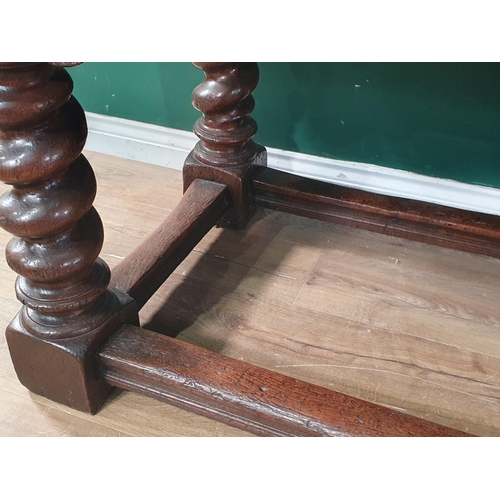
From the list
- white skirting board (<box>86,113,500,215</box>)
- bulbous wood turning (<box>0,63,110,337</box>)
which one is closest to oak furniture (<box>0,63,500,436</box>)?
bulbous wood turning (<box>0,63,110,337</box>)

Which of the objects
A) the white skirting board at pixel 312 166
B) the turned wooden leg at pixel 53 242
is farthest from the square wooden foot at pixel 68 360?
the white skirting board at pixel 312 166

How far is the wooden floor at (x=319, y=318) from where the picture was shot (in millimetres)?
747

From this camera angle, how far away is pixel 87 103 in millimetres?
1374

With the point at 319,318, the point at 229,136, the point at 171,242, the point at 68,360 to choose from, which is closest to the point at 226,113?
the point at 229,136

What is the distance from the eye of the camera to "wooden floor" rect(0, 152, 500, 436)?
29.4 inches

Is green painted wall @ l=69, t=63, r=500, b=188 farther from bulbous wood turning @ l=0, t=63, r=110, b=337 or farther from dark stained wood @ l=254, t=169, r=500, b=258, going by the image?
bulbous wood turning @ l=0, t=63, r=110, b=337

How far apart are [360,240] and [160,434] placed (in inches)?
20.5

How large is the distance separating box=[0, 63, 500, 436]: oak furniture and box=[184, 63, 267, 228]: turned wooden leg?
0.04 meters

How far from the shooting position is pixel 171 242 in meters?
0.88

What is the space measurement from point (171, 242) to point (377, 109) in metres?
0.49

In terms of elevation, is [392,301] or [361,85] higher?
[361,85]

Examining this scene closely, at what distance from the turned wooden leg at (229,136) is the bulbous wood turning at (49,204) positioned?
1.22 ft
